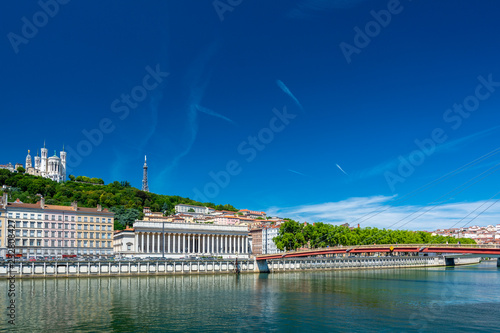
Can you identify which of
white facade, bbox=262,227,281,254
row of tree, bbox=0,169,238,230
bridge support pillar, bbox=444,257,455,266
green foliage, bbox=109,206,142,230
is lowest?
bridge support pillar, bbox=444,257,455,266

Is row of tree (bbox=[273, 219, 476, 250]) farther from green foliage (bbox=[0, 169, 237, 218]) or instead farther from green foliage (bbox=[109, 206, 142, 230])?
green foliage (bbox=[0, 169, 237, 218])

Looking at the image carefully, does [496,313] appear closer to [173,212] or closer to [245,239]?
[245,239]

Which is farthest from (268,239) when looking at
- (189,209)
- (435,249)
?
(435,249)

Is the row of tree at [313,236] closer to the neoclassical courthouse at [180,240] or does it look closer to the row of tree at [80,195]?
the neoclassical courthouse at [180,240]

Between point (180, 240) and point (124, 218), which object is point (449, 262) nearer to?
point (180, 240)

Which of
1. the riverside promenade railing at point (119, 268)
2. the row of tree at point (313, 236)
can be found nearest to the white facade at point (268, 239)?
the row of tree at point (313, 236)

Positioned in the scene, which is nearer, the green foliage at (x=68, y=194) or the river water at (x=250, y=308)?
the river water at (x=250, y=308)

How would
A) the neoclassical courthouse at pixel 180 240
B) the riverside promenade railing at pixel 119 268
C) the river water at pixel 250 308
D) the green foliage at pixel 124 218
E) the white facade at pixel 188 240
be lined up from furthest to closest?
the green foliage at pixel 124 218 < the white facade at pixel 188 240 < the neoclassical courthouse at pixel 180 240 < the riverside promenade railing at pixel 119 268 < the river water at pixel 250 308

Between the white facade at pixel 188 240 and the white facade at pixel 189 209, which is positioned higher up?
the white facade at pixel 189 209

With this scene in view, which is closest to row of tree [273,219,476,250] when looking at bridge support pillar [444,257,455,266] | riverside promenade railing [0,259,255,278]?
riverside promenade railing [0,259,255,278]
